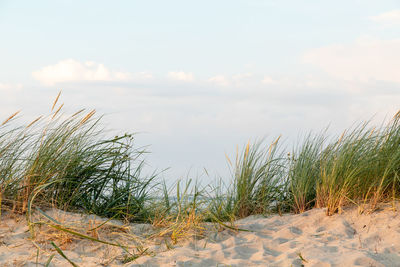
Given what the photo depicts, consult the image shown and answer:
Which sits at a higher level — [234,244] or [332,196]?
[332,196]

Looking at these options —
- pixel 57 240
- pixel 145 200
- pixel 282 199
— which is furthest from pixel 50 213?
pixel 282 199

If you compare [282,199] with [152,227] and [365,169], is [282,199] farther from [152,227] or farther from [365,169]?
[152,227]

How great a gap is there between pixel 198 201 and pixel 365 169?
4.93 ft

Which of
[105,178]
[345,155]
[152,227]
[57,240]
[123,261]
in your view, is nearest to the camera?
[123,261]

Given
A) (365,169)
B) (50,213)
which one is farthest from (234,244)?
(50,213)

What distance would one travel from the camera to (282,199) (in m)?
4.47

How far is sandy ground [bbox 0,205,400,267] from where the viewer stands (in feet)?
9.43

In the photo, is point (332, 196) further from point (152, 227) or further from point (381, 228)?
point (152, 227)

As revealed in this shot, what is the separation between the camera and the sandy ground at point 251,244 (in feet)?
9.43

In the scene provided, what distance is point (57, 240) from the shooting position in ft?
11.2

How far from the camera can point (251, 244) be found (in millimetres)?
Answer: 3254

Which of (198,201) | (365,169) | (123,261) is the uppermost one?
(365,169)

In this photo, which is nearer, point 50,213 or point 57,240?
point 57,240

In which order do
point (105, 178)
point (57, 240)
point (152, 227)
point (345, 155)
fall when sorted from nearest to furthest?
point (57, 240) < point (152, 227) < point (345, 155) < point (105, 178)
